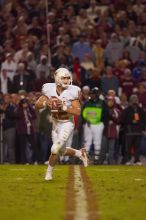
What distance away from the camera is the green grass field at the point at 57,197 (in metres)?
6.72

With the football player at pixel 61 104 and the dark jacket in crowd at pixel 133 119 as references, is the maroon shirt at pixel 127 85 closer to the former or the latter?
the dark jacket in crowd at pixel 133 119

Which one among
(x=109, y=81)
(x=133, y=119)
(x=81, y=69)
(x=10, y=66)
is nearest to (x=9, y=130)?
(x=10, y=66)

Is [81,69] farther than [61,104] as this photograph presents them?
Yes

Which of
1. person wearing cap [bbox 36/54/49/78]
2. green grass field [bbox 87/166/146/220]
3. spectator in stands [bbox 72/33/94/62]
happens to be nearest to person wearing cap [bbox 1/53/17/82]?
person wearing cap [bbox 36/54/49/78]

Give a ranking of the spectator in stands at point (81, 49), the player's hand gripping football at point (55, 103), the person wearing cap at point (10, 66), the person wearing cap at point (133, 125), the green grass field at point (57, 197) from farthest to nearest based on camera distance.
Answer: the spectator in stands at point (81, 49) → the person wearing cap at point (10, 66) → the person wearing cap at point (133, 125) → the player's hand gripping football at point (55, 103) → the green grass field at point (57, 197)

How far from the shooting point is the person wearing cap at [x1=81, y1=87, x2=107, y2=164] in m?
17.7

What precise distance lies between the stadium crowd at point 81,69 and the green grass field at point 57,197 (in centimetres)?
611

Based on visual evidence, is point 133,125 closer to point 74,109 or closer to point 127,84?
point 127,84

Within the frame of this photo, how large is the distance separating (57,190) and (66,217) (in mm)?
2558

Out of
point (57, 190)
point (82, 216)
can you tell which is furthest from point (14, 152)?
point (82, 216)

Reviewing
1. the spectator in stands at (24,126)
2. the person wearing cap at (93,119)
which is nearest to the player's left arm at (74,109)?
the person wearing cap at (93,119)

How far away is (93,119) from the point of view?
1786cm

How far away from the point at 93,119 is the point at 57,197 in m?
9.76

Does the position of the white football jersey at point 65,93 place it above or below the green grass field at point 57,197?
above
